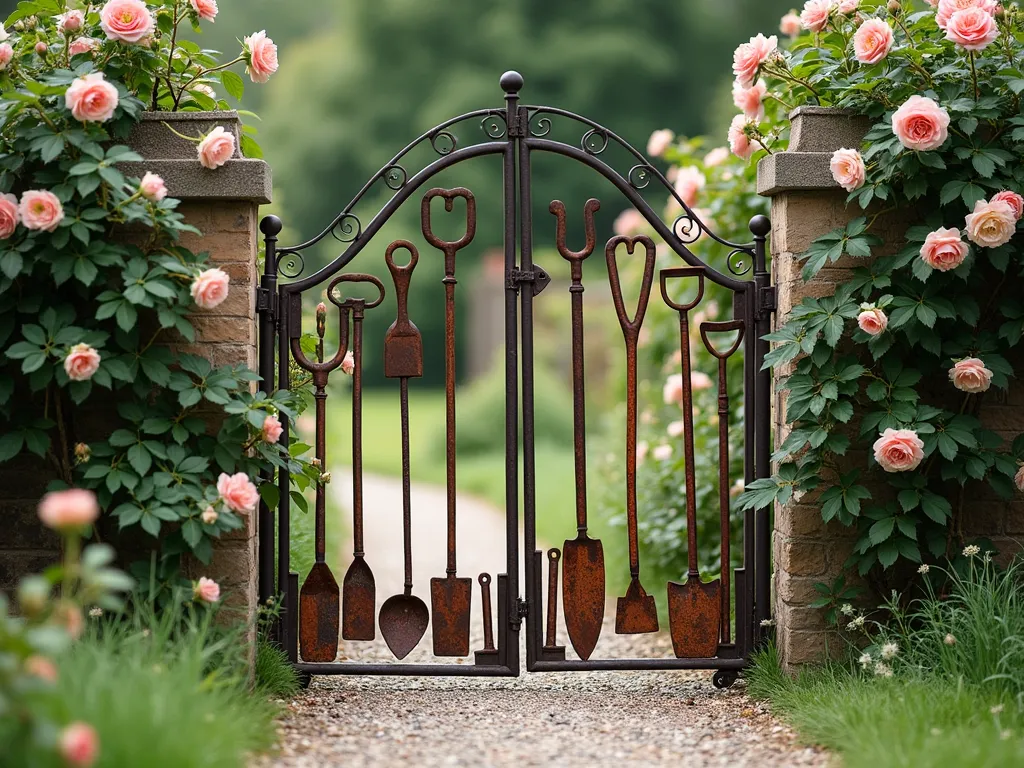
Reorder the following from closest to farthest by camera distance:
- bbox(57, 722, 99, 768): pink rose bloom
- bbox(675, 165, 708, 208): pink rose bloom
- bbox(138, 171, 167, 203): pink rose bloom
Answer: bbox(57, 722, 99, 768): pink rose bloom → bbox(138, 171, 167, 203): pink rose bloom → bbox(675, 165, 708, 208): pink rose bloom

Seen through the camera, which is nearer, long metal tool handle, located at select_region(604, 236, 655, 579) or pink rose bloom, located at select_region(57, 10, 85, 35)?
pink rose bloom, located at select_region(57, 10, 85, 35)

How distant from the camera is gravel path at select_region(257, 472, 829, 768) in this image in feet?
10.4

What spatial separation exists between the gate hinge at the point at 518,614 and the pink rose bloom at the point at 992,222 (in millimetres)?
1879

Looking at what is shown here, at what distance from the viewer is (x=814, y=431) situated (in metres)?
3.58

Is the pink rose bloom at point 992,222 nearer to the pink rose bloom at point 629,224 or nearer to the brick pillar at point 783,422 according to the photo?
the brick pillar at point 783,422

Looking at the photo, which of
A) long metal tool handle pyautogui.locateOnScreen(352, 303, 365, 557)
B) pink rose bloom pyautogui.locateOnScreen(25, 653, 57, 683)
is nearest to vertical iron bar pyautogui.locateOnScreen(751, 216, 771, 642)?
long metal tool handle pyautogui.locateOnScreen(352, 303, 365, 557)

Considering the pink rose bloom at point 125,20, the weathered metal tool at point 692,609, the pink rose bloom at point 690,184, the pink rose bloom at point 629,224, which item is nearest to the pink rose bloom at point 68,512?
the pink rose bloom at point 125,20

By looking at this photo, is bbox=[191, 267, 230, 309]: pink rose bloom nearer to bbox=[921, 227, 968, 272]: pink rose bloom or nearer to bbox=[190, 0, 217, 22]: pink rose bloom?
bbox=[190, 0, 217, 22]: pink rose bloom

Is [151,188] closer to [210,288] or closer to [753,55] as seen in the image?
[210,288]

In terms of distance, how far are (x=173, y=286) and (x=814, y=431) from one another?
2.05 meters

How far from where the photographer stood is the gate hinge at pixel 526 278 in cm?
383

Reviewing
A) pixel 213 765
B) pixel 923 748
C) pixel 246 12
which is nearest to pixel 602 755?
pixel 923 748

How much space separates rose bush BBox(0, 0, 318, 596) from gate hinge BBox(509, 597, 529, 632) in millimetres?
905

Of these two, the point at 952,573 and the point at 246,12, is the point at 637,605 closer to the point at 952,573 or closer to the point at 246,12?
the point at 952,573
